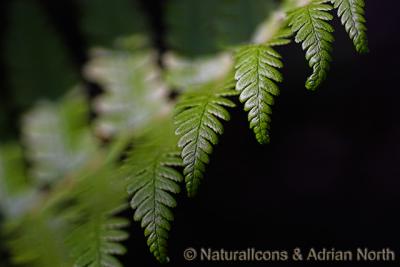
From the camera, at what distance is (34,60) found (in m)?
1.84

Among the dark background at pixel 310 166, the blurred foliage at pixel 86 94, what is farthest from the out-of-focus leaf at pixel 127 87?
the dark background at pixel 310 166

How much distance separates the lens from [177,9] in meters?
1.81

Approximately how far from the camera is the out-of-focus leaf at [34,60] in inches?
72.1

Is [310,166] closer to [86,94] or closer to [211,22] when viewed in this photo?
[211,22]

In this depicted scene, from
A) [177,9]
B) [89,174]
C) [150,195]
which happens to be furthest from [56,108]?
[150,195]

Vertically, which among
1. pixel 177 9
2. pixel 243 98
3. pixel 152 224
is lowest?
pixel 152 224

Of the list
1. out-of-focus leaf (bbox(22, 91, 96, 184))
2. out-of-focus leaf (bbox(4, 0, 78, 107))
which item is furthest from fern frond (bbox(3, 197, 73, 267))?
out-of-focus leaf (bbox(4, 0, 78, 107))

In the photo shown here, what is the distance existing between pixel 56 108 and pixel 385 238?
1359 mm

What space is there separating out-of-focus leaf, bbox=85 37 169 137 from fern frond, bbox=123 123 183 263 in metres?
0.37

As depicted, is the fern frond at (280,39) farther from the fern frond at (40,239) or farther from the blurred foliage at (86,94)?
the fern frond at (40,239)

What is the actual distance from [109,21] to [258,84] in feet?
2.81

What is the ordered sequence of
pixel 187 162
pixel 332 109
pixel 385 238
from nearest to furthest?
pixel 187 162, pixel 385 238, pixel 332 109

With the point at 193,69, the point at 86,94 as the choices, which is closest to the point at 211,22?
the point at 193,69

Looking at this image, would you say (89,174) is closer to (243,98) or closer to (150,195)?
(150,195)
